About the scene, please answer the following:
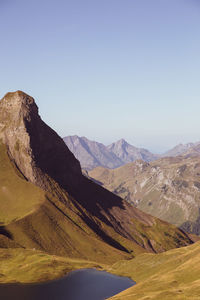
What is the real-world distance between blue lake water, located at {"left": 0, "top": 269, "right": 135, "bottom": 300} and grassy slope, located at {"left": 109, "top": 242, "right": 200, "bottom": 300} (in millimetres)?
13410

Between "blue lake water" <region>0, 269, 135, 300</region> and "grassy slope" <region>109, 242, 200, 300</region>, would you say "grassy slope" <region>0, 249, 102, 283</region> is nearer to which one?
"blue lake water" <region>0, 269, 135, 300</region>

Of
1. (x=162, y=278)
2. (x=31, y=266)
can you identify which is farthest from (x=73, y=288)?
(x=162, y=278)

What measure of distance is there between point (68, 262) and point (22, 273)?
29.0 m

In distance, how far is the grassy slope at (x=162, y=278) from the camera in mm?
105244

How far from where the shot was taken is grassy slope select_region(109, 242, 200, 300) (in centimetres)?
10524

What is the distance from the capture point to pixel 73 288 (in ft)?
484

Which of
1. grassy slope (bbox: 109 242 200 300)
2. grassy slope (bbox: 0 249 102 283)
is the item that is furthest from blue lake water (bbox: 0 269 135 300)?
grassy slope (bbox: 109 242 200 300)

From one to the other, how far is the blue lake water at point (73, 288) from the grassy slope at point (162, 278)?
528 inches

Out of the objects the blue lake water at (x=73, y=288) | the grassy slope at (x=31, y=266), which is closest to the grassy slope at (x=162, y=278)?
→ the blue lake water at (x=73, y=288)

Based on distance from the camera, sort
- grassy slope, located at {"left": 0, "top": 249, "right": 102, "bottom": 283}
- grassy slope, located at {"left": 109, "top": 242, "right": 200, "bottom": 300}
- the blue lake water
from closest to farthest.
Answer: grassy slope, located at {"left": 109, "top": 242, "right": 200, "bottom": 300}
the blue lake water
grassy slope, located at {"left": 0, "top": 249, "right": 102, "bottom": 283}

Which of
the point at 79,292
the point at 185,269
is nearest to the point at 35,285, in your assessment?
the point at 79,292

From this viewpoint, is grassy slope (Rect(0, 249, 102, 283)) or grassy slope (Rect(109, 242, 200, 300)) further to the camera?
grassy slope (Rect(0, 249, 102, 283))

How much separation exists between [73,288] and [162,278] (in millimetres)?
42151

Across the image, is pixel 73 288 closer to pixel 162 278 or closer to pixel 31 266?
pixel 31 266
